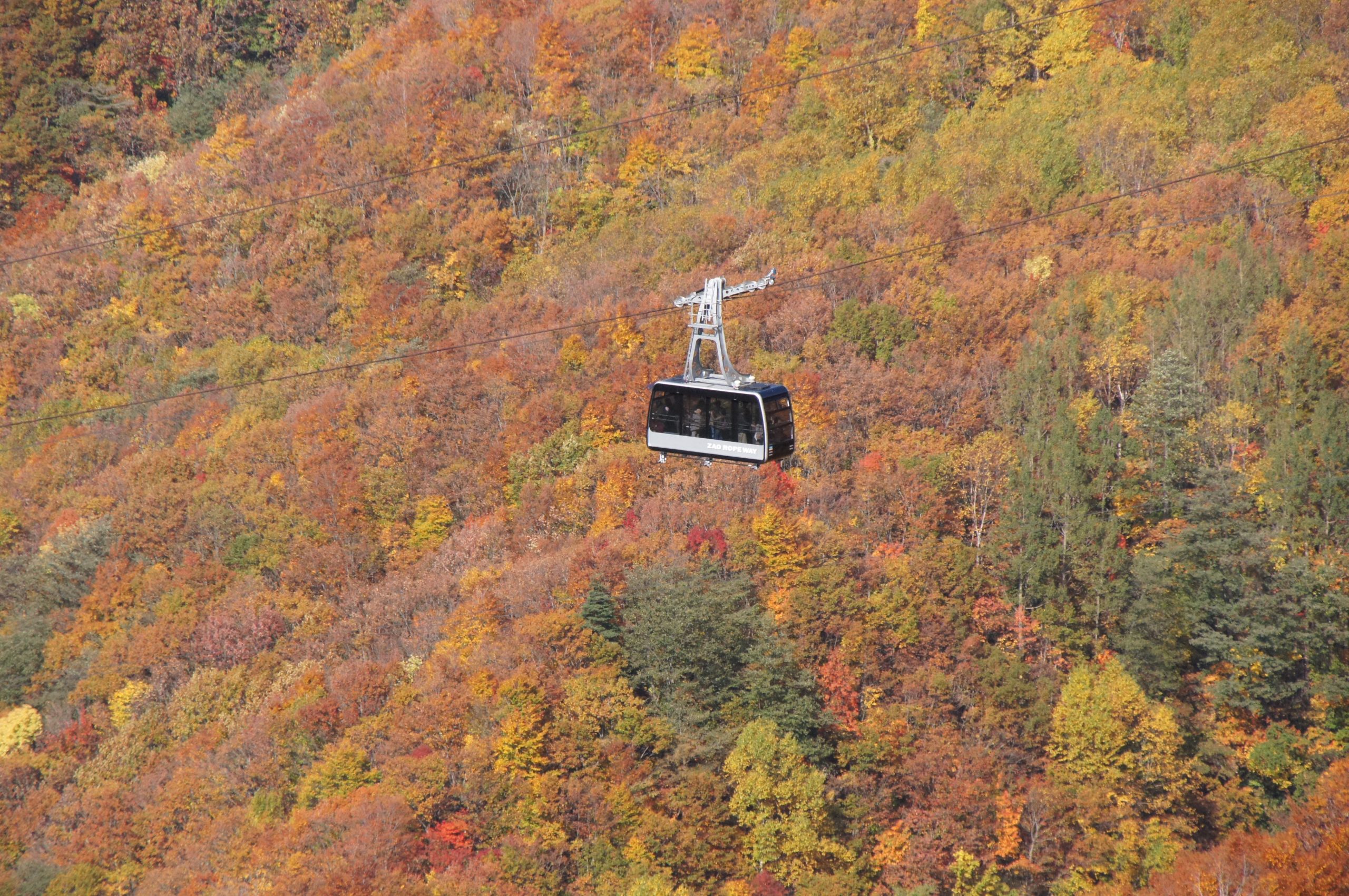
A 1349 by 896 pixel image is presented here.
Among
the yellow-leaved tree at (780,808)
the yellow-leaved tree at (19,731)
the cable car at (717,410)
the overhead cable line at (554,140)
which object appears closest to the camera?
the cable car at (717,410)

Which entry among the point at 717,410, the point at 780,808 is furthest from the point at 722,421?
the point at 780,808

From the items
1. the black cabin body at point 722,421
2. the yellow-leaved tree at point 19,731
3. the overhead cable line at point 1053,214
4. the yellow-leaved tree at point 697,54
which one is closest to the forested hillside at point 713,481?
the yellow-leaved tree at point 19,731

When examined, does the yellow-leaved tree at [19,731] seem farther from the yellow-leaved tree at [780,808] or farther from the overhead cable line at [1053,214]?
the overhead cable line at [1053,214]

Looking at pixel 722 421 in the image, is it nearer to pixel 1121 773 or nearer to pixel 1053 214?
pixel 1121 773

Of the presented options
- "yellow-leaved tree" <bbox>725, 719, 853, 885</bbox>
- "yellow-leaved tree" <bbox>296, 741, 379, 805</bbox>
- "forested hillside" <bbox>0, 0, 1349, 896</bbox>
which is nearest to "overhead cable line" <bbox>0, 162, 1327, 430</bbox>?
"forested hillside" <bbox>0, 0, 1349, 896</bbox>

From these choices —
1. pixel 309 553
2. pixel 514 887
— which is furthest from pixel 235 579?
pixel 514 887

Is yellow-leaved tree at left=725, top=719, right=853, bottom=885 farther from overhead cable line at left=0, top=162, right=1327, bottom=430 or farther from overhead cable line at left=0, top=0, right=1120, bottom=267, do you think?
overhead cable line at left=0, top=0, right=1120, bottom=267
